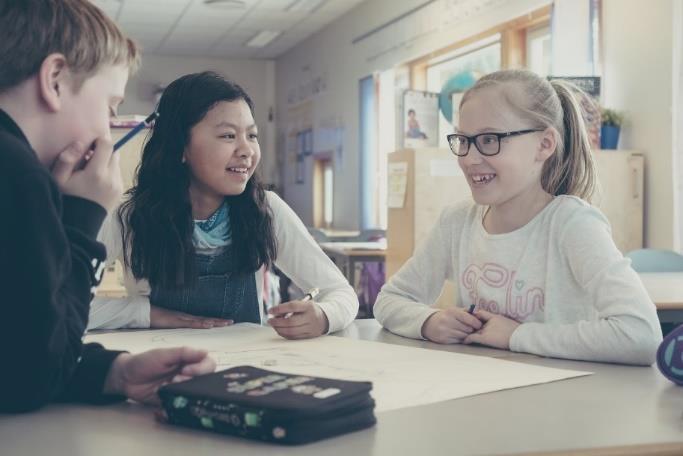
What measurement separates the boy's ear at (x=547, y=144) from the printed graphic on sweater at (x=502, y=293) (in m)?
0.24

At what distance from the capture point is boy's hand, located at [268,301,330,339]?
1.54 metres

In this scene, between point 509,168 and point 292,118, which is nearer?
point 509,168

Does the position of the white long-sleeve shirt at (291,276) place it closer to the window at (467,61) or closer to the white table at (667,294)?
the white table at (667,294)

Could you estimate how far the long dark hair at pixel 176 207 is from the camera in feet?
6.02

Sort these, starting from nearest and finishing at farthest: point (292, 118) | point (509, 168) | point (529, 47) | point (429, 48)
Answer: point (509, 168) → point (529, 47) → point (429, 48) → point (292, 118)

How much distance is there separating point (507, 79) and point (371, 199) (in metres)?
5.98

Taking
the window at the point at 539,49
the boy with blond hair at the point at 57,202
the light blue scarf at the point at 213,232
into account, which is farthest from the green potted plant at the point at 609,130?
the boy with blond hair at the point at 57,202

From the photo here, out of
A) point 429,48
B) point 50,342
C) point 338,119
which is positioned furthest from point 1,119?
point 338,119

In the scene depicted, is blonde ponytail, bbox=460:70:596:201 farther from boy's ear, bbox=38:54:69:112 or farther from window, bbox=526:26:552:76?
window, bbox=526:26:552:76

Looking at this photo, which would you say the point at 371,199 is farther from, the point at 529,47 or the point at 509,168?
the point at 509,168

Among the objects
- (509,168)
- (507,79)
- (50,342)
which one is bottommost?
(50,342)

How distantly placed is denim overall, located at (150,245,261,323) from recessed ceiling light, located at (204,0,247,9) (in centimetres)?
626

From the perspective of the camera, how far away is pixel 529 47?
5.36m

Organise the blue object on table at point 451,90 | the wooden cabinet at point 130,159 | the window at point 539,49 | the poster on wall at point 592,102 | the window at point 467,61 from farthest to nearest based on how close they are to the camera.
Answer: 1. the window at point 467,61
2. the window at point 539,49
3. the blue object on table at point 451,90
4. the poster on wall at point 592,102
5. the wooden cabinet at point 130,159
